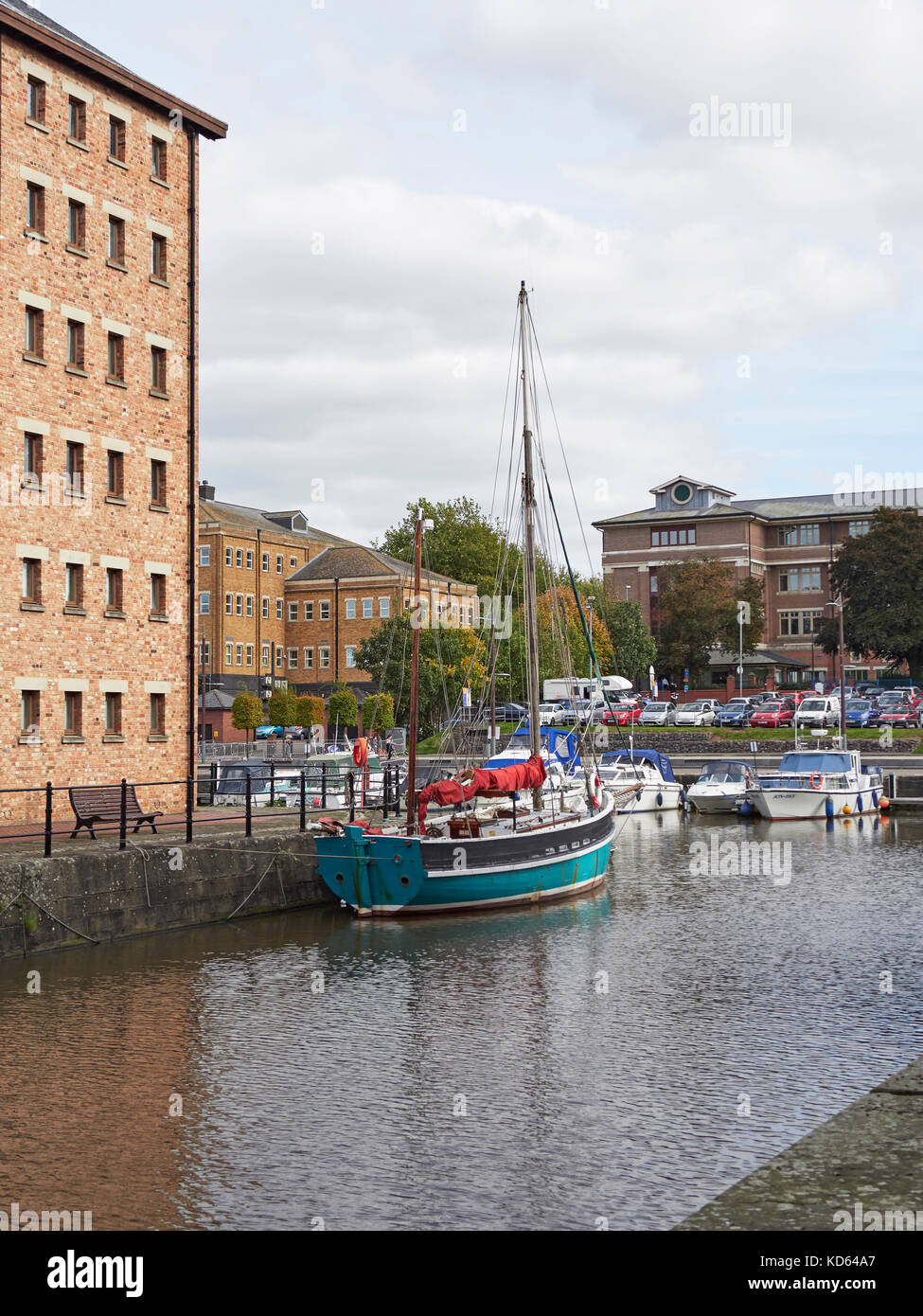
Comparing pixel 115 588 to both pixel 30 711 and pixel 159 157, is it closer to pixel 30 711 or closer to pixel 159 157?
pixel 30 711

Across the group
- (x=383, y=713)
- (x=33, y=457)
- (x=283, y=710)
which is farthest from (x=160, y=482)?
(x=383, y=713)

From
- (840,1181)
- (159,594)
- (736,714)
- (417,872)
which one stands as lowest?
(417,872)

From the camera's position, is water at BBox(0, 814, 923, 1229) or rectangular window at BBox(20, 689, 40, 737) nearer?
Result: water at BBox(0, 814, 923, 1229)

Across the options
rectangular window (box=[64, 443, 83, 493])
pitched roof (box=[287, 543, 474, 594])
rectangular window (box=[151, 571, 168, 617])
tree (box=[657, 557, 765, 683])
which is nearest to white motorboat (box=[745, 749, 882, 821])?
rectangular window (box=[151, 571, 168, 617])

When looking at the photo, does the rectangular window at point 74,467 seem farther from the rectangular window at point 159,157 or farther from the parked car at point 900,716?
the parked car at point 900,716

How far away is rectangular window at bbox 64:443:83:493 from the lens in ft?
98.8

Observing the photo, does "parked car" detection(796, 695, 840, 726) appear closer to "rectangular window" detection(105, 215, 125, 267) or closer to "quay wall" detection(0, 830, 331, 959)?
"rectangular window" detection(105, 215, 125, 267)

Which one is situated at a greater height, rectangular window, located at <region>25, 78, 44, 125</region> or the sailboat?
rectangular window, located at <region>25, 78, 44, 125</region>

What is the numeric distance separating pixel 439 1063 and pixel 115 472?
814 inches

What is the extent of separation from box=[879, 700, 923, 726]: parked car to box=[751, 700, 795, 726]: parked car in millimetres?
5110

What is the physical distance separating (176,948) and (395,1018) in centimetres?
598

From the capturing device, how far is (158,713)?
32906 millimetres

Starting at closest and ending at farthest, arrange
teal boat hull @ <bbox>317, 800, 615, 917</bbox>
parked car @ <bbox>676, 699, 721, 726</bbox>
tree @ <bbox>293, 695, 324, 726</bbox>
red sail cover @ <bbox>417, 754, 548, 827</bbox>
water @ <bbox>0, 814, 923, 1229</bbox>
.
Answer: water @ <bbox>0, 814, 923, 1229</bbox> < teal boat hull @ <bbox>317, 800, 615, 917</bbox> < red sail cover @ <bbox>417, 754, 548, 827</bbox> < tree @ <bbox>293, 695, 324, 726</bbox> < parked car @ <bbox>676, 699, 721, 726</bbox>

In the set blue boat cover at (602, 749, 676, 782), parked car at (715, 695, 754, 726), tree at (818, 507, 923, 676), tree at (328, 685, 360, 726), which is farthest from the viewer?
tree at (818, 507, 923, 676)
